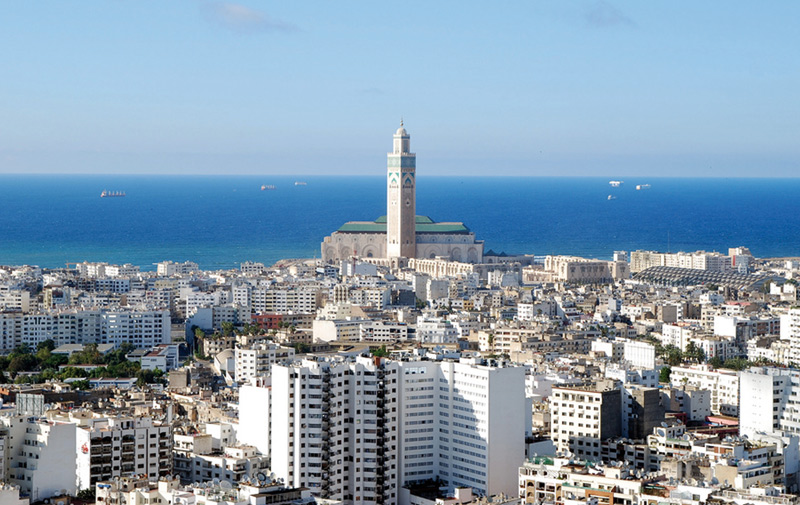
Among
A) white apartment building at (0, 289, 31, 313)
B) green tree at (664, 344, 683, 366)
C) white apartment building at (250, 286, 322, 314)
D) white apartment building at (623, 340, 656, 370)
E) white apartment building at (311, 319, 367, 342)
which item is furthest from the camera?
white apartment building at (250, 286, 322, 314)

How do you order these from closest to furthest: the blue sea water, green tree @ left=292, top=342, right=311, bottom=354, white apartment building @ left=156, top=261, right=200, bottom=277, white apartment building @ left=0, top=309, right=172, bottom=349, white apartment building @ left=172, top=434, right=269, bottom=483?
1. white apartment building @ left=172, top=434, right=269, bottom=483
2. green tree @ left=292, top=342, right=311, bottom=354
3. white apartment building @ left=0, top=309, right=172, bottom=349
4. white apartment building @ left=156, top=261, right=200, bottom=277
5. the blue sea water

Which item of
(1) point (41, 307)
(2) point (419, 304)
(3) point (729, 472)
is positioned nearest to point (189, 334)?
(1) point (41, 307)

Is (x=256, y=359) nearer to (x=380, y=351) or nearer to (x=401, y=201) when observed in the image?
(x=380, y=351)

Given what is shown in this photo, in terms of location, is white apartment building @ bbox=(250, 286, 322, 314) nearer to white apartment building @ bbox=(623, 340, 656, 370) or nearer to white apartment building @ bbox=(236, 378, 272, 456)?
white apartment building @ bbox=(623, 340, 656, 370)

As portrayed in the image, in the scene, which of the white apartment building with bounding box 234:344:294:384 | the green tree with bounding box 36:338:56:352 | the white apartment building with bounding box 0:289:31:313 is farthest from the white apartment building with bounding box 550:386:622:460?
the white apartment building with bounding box 0:289:31:313

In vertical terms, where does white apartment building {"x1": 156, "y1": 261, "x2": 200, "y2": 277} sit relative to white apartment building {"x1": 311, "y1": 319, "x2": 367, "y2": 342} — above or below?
above

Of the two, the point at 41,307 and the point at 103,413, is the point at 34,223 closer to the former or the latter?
the point at 41,307

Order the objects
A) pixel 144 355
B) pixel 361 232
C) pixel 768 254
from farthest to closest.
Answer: pixel 768 254 → pixel 361 232 → pixel 144 355
